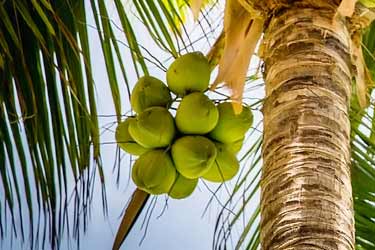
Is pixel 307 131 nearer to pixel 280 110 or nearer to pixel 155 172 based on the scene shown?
pixel 280 110

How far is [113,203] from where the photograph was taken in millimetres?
3029

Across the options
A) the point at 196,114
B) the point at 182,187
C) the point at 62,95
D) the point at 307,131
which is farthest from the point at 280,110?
the point at 62,95

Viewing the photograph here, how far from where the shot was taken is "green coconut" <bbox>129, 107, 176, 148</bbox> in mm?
1614

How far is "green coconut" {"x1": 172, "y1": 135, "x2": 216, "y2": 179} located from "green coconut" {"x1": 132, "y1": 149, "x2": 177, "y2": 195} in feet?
0.06

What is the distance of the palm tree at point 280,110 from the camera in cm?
133

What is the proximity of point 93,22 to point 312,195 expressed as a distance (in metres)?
1.23

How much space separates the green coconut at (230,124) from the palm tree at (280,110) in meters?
0.05

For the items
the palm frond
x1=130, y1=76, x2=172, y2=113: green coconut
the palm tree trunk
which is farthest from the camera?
the palm frond

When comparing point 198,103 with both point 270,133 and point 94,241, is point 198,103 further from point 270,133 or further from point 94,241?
point 94,241

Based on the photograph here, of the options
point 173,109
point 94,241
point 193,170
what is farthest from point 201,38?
point 94,241

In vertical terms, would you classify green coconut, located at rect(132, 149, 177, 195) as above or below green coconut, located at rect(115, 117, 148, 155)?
below

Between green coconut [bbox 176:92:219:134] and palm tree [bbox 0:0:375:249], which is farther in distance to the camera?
green coconut [bbox 176:92:219:134]

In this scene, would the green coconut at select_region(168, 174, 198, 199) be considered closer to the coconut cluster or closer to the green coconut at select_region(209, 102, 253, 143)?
the coconut cluster

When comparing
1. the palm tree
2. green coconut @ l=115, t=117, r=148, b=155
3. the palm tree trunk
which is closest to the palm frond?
the palm tree
